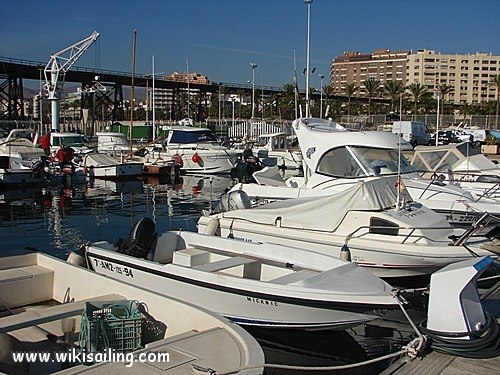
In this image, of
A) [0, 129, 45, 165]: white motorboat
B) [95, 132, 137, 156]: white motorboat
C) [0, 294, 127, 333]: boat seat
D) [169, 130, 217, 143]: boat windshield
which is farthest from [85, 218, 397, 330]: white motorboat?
[95, 132, 137, 156]: white motorboat

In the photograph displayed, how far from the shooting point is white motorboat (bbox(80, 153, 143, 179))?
34.0m

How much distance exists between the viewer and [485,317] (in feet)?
24.1

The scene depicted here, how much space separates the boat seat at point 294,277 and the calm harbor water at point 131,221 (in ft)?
2.67

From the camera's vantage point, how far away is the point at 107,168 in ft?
112

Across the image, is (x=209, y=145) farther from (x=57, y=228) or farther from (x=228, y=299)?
(x=228, y=299)

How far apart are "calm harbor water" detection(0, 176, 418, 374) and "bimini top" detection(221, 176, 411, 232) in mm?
2692

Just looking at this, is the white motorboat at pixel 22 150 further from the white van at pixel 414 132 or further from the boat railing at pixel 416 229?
the white van at pixel 414 132

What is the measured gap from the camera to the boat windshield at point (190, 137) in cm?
3851

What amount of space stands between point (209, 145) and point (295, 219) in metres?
26.8

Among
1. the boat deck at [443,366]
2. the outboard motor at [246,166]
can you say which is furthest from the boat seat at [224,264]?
the outboard motor at [246,166]

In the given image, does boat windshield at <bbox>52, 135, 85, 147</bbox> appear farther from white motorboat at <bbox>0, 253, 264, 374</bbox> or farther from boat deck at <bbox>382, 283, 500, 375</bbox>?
boat deck at <bbox>382, 283, 500, 375</bbox>

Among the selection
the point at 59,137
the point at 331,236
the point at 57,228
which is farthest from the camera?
the point at 59,137

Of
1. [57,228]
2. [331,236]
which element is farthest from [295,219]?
[57,228]

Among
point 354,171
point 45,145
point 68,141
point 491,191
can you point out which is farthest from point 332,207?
point 68,141
